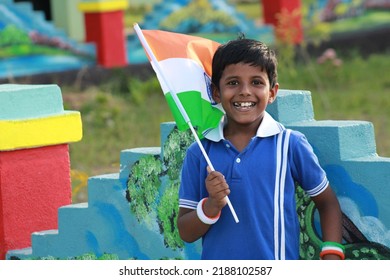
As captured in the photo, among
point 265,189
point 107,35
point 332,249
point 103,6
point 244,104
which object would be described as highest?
point 103,6

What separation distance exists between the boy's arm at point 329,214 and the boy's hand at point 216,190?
38 centimetres

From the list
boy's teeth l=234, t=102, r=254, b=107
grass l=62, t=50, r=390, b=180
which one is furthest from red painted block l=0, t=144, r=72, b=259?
grass l=62, t=50, r=390, b=180

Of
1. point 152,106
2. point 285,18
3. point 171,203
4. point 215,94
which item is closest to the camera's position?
point 215,94

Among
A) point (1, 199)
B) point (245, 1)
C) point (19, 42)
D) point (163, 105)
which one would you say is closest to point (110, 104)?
point (163, 105)

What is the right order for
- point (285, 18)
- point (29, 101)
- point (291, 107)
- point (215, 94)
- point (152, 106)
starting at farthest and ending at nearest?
point (285, 18) → point (152, 106) → point (29, 101) → point (291, 107) → point (215, 94)

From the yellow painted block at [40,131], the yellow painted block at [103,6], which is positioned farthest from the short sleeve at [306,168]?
the yellow painted block at [103,6]

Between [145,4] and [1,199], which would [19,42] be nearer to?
[145,4]

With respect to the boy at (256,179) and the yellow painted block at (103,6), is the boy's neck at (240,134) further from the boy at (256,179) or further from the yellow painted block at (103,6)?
the yellow painted block at (103,6)

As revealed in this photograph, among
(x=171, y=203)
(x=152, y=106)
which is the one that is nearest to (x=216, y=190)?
(x=171, y=203)

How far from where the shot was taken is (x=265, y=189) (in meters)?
4.38

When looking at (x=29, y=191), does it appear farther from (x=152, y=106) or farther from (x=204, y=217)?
(x=152, y=106)

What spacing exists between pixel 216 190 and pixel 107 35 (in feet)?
29.6

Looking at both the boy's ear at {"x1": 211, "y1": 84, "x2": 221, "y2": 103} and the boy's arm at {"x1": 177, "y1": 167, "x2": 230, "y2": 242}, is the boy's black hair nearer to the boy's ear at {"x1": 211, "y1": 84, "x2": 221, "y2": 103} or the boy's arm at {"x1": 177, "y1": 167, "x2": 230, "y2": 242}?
the boy's ear at {"x1": 211, "y1": 84, "x2": 221, "y2": 103}

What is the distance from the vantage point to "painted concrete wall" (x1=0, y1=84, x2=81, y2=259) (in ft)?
19.3
